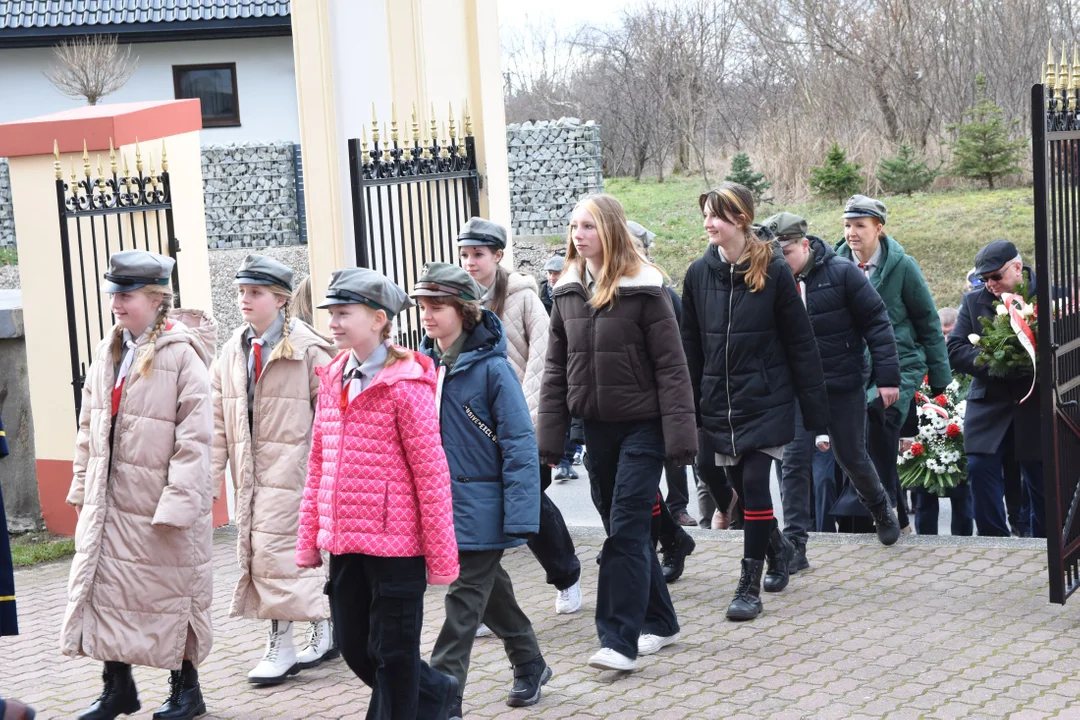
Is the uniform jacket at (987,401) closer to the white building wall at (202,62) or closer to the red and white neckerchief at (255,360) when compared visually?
the red and white neckerchief at (255,360)

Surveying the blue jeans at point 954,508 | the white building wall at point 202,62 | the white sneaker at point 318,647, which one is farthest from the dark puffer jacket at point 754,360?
the white building wall at point 202,62

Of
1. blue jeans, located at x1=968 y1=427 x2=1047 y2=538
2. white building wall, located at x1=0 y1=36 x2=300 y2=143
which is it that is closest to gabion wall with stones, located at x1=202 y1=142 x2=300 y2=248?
white building wall, located at x1=0 y1=36 x2=300 y2=143

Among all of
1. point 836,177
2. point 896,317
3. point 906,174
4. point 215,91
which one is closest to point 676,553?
point 896,317

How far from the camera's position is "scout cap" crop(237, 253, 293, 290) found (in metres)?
5.66

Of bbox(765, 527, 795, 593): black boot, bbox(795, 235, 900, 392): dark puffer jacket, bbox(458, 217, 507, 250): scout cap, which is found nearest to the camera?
bbox(458, 217, 507, 250): scout cap

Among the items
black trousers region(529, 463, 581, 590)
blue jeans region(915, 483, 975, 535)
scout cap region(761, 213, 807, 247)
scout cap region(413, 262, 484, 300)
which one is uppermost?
scout cap region(761, 213, 807, 247)

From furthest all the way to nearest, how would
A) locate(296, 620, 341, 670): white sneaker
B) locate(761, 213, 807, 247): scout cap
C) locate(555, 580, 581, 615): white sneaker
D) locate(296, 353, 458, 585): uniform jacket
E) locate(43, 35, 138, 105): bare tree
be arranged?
locate(43, 35, 138, 105): bare tree < locate(761, 213, 807, 247): scout cap < locate(555, 580, 581, 615): white sneaker < locate(296, 620, 341, 670): white sneaker < locate(296, 353, 458, 585): uniform jacket

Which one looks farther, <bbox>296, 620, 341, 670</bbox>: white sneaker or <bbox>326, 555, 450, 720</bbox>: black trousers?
<bbox>296, 620, 341, 670</bbox>: white sneaker

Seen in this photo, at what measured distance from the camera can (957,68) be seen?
27.4 metres

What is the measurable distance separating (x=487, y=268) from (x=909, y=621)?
2557 millimetres

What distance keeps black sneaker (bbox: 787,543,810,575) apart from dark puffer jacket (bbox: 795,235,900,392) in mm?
876

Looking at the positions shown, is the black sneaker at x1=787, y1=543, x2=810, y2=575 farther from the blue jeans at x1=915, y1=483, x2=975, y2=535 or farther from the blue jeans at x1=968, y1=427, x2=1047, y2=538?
the blue jeans at x1=915, y1=483, x2=975, y2=535

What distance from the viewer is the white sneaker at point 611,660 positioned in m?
5.52

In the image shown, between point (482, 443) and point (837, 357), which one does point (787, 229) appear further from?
point (482, 443)
